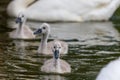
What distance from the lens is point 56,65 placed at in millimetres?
12062

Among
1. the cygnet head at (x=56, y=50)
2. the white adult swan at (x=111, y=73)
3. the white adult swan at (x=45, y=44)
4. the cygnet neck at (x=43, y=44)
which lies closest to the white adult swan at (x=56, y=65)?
the cygnet head at (x=56, y=50)

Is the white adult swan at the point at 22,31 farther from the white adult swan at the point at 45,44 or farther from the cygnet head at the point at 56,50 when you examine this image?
the cygnet head at the point at 56,50

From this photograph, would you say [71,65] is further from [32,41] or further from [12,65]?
[32,41]

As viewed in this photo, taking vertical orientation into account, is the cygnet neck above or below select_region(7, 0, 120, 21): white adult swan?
below

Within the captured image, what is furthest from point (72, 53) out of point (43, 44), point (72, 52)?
point (43, 44)

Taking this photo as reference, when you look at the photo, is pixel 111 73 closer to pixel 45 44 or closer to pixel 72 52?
pixel 72 52

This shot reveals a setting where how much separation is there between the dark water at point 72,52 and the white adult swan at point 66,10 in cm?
51

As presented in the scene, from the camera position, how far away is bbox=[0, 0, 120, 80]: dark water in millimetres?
11672

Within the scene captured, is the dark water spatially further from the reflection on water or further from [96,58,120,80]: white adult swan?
[96,58,120,80]: white adult swan

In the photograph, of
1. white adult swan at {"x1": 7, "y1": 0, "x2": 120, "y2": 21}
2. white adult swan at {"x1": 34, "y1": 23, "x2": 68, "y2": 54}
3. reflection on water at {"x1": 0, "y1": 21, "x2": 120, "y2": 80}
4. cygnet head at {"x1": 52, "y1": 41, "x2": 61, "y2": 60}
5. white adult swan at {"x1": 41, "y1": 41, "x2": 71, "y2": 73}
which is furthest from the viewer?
white adult swan at {"x1": 7, "y1": 0, "x2": 120, "y2": 21}

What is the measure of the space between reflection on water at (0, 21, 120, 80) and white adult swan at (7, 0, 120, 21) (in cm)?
79

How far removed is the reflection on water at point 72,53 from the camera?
1166cm

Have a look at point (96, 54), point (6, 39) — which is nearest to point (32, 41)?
point (6, 39)

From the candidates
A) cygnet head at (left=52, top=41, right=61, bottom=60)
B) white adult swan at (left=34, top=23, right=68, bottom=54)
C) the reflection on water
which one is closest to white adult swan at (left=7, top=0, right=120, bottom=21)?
the reflection on water
